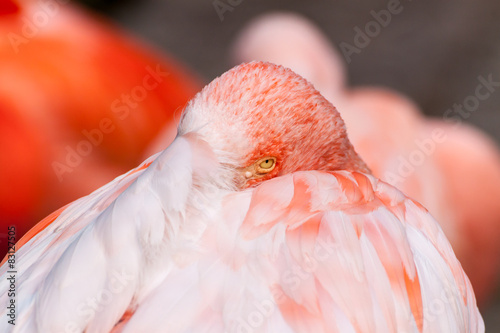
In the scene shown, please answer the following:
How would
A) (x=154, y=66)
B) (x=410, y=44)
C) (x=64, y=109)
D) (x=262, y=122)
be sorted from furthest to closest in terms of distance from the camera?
(x=410, y=44)
(x=154, y=66)
(x=64, y=109)
(x=262, y=122)

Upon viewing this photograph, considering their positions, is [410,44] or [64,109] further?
[410,44]

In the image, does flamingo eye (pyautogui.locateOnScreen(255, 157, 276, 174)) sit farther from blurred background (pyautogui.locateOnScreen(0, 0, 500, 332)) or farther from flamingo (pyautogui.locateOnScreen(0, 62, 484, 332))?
blurred background (pyautogui.locateOnScreen(0, 0, 500, 332))

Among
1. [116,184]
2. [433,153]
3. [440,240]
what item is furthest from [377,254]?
[433,153]

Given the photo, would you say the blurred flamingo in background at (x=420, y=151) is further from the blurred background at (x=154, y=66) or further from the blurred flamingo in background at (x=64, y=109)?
the blurred flamingo in background at (x=64, y=109)

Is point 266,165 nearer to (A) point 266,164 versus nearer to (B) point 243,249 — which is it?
(A) point 266,164

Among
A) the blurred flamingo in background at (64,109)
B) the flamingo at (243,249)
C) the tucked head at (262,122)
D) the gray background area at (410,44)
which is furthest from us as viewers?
the gray background area at (410,44)

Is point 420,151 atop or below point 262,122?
below

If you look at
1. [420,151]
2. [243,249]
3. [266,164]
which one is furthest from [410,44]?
[243,249]

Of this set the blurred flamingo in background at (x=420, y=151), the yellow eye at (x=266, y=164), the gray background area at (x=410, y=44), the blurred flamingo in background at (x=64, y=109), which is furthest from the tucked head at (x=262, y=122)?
the gray background area at (x=410, y=44)
